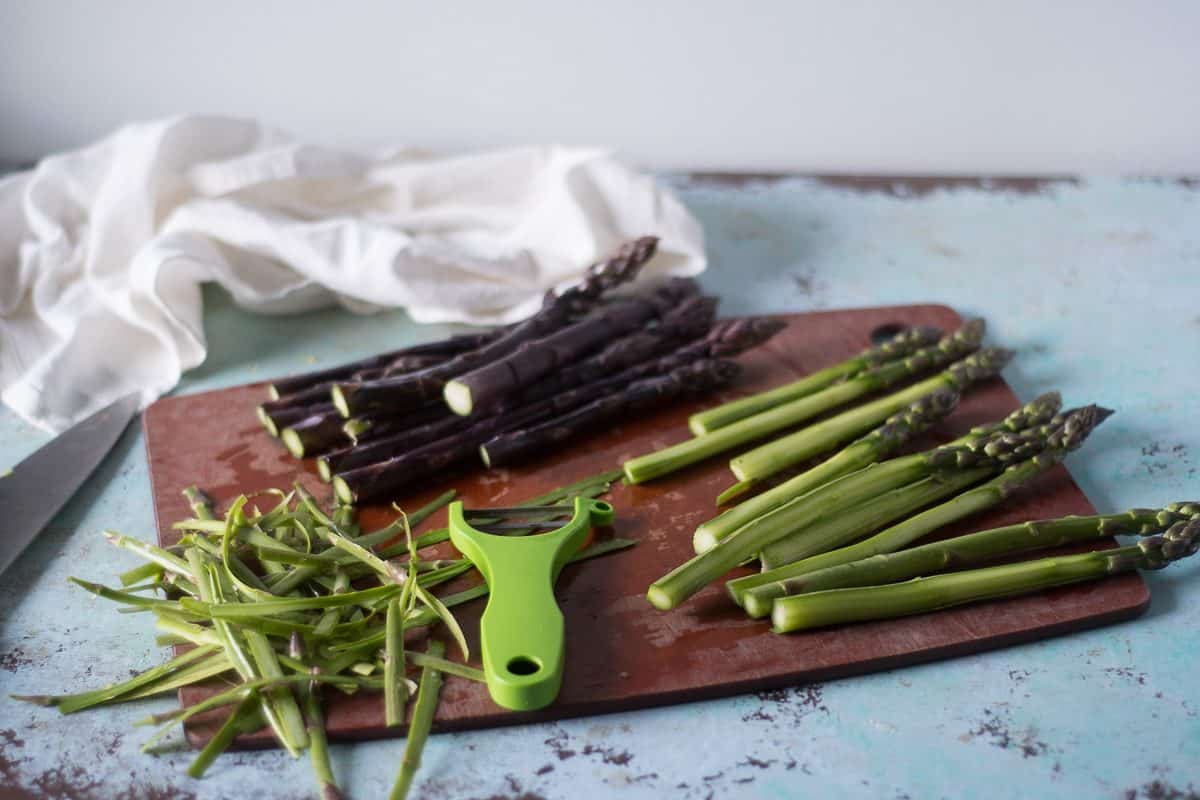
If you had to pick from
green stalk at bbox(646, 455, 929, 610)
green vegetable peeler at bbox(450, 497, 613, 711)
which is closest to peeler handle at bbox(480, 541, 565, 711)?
green vegetable peeler at bbox(450, 497, 613, 711)

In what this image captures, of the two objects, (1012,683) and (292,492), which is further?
(292,492)

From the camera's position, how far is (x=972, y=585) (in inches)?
102

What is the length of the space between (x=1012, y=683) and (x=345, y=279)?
2359mm

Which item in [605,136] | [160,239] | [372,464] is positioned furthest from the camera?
[605,136]

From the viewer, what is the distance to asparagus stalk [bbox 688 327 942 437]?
10.6 ft

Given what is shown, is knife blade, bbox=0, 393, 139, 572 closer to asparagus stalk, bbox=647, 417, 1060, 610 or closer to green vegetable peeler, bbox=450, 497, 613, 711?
green vegetable peeler, bbox=450, 497, 613, 711

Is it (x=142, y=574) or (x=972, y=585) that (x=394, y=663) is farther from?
(x=972, y=585)

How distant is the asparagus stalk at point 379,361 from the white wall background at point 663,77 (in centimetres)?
163

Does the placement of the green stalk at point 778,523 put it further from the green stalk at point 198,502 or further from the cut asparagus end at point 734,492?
the green stalk at point 198,502

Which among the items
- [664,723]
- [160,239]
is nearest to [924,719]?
[664,723]

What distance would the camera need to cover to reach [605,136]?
4910mm

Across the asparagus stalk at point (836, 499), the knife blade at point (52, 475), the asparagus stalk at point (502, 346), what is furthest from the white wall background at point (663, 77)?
the asparagus stalk at point (836, 499)

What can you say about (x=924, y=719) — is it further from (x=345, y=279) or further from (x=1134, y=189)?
(x=1134, y=189)

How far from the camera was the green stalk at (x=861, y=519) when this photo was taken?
2.70 meters
